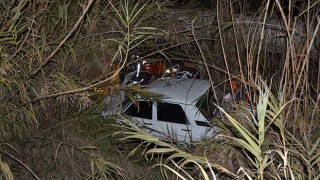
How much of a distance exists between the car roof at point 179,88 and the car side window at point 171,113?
4.4 inches

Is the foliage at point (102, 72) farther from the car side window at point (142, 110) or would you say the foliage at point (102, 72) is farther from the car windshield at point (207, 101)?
the car side window at point (142, 110)

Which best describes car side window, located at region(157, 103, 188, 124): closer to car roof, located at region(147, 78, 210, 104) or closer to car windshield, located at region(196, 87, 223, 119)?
car roof, located at region(147, 78, 210, 104)

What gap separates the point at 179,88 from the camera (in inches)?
318

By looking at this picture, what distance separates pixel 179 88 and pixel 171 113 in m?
0.39

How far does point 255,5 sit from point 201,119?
2433 millimetres

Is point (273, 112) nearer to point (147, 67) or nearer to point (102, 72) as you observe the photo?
point (102, 72)

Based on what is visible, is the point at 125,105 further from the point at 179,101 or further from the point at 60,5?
the point at 60,5

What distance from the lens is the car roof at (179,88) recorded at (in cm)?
731

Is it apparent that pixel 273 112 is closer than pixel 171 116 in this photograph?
Yes

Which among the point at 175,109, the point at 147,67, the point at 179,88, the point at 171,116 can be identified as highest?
the point at 147,67

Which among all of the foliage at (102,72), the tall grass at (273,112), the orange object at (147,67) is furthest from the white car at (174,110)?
the tall grass at (273,112)

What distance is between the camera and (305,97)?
3701 mm

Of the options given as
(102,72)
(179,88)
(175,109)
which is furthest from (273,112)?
(179,88)

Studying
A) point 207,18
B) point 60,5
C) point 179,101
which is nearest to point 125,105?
point 179,101
